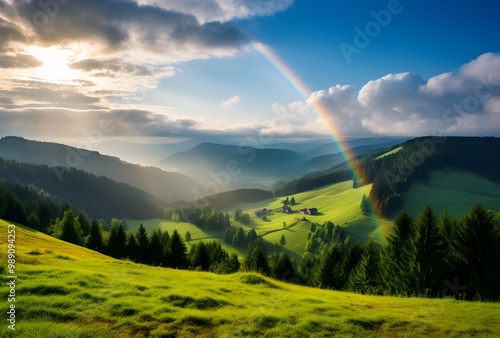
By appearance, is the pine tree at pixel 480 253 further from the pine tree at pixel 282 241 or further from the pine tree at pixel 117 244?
the pine tree at pixel 282 241

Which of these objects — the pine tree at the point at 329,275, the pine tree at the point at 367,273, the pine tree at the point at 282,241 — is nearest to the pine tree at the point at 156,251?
the pine tree at the point at 329,275

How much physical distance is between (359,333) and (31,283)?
1723 cm

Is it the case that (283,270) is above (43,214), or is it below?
below

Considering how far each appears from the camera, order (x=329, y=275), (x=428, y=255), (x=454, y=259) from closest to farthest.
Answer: (x=428, y=255)
(x=454, y=259)
(x=329, y=275)

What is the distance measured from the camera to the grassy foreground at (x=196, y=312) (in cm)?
1343

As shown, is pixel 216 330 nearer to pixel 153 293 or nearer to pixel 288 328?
pixel 288 328

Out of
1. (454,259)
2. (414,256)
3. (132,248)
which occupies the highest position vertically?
(414,256)

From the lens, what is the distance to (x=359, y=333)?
48.6 feet

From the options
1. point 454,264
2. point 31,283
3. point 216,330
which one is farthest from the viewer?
point 454,264

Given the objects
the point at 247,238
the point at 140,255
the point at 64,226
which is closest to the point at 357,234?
the point at 247,238

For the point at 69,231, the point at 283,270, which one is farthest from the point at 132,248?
→ the point at 283,270

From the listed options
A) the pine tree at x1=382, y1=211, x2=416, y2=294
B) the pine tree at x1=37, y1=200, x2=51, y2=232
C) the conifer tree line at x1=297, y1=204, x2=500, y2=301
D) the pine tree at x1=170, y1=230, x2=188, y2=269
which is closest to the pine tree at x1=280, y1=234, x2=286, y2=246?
the pine tree at x1=170, y1=230, x2=188, y2=269

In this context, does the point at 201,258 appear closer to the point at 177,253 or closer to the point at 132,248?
the point at 177,253

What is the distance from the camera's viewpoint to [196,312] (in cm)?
1553
